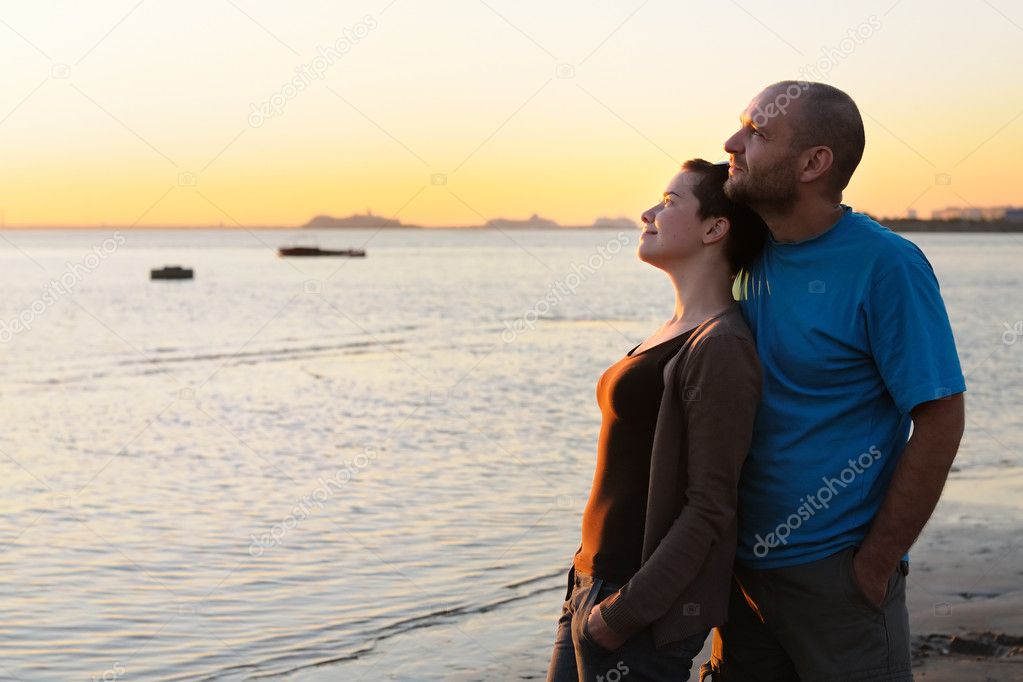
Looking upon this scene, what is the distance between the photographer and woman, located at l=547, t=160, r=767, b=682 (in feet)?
8.60

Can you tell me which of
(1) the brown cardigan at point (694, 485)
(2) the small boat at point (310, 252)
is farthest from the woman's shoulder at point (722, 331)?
(2) the small boat at point (310, 252)

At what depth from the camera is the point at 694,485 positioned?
264 cm

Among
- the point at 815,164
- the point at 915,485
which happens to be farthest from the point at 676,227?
the point at 915,485

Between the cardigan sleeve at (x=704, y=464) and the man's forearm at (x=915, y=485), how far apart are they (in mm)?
339

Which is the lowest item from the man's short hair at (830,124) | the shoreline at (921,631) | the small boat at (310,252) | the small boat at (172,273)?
Result: the shoreline at (921,631)

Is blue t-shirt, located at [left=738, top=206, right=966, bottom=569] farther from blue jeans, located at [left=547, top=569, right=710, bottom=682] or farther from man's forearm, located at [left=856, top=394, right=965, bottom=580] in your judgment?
blue jeans, located at [left=547, top=569, right=710, bottom=682]

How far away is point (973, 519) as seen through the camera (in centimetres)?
980

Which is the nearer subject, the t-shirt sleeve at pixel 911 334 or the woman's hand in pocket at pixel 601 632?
the t-shirt sleeve at pixel 911 334

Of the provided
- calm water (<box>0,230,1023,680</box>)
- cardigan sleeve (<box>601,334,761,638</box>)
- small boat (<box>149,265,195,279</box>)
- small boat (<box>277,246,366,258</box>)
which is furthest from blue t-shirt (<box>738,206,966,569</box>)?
small boat (<box>277,246,366,258</box>)

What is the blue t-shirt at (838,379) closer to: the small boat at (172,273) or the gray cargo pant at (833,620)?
the gray cargo pant at (833,620)

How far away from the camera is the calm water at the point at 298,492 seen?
23.7 ft

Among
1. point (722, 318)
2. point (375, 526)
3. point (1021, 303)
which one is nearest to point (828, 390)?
point (722, 318)

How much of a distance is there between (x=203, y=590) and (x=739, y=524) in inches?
247

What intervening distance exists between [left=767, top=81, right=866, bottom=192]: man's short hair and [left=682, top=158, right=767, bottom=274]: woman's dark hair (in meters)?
0.26
